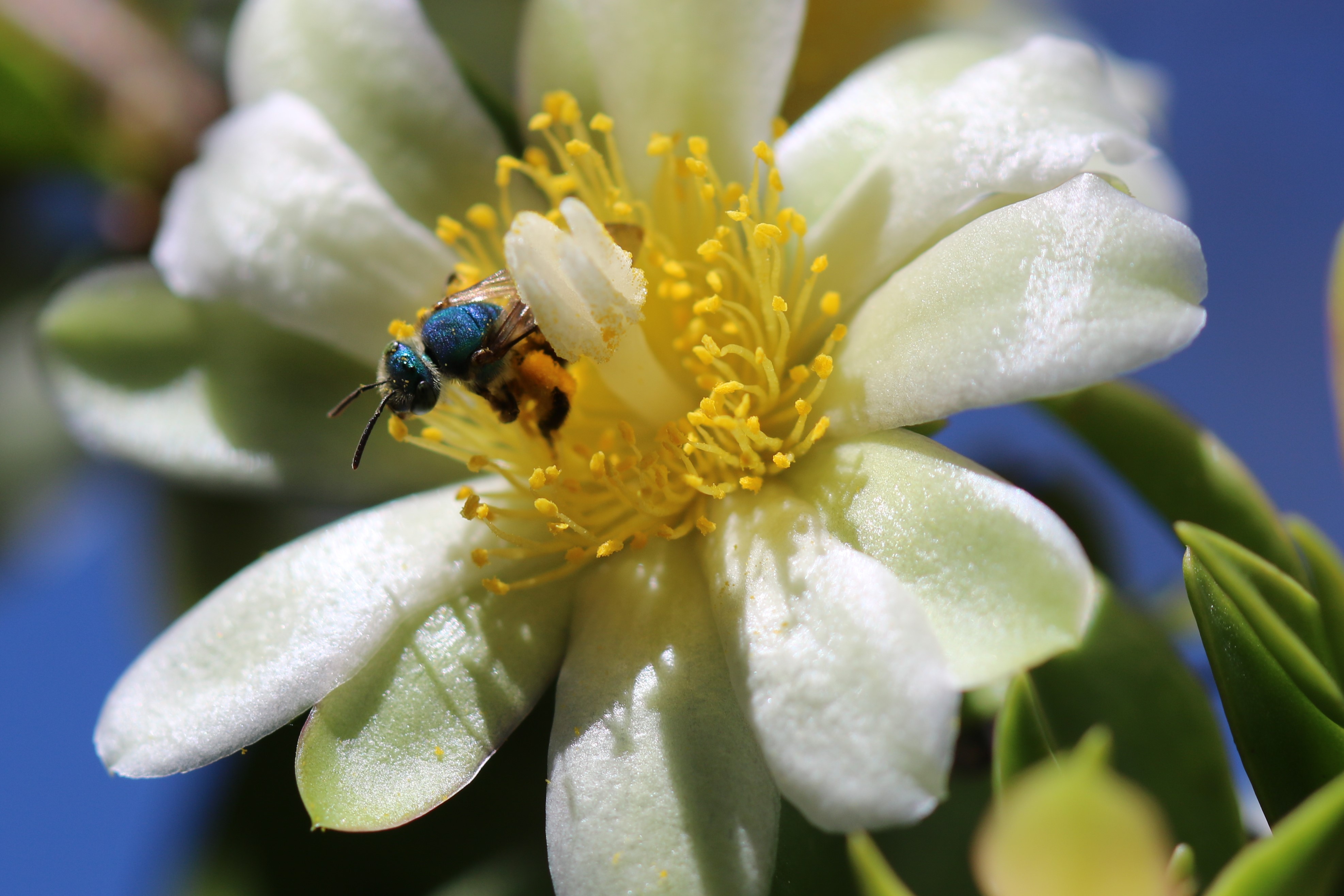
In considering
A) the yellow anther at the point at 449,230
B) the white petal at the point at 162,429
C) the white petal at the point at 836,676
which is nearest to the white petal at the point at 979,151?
the white petal at the point at 836,676

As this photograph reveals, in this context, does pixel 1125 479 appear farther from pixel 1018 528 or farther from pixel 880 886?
pixel 880 886

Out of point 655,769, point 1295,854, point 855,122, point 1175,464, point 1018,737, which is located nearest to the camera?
point 1295,854

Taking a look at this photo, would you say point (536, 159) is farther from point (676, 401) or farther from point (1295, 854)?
point (1295, 854)

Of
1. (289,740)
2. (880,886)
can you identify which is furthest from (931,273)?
(289,740)

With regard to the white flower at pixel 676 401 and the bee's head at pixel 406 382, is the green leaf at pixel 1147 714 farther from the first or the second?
A: the bee's head at pixel 406 382

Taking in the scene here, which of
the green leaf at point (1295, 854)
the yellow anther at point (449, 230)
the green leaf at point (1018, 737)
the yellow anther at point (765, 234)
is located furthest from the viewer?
the yellow anther at point (449, 230)

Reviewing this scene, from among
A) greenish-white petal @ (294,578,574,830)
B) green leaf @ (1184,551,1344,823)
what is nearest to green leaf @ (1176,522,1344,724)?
green leaf @ (1184,551,1344,823)

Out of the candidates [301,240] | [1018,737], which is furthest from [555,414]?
[1018,737]

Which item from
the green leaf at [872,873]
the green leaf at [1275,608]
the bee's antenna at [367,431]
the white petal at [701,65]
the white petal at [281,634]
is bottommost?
the green leaf at [1275,608]
